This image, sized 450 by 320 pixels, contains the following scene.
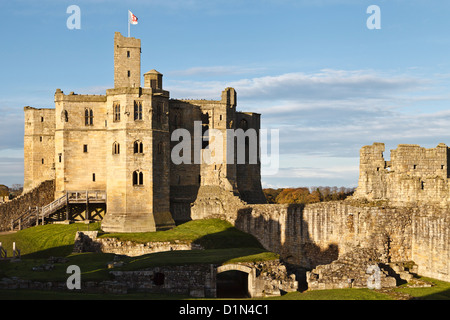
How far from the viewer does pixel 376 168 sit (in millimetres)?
41062

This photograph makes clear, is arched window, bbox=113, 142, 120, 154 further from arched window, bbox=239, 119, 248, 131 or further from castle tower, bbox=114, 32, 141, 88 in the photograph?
arched window, bbox=239, 119, 248, 131

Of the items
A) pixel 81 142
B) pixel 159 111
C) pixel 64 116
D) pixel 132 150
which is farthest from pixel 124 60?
pixel 132 150

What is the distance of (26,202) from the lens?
220 feet

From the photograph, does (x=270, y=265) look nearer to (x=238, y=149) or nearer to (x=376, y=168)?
(x=376, y=168)

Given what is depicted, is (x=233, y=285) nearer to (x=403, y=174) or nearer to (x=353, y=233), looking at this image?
(x=353, y=233)

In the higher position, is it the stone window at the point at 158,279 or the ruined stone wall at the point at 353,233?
the ruined stone wall at the point at 353,233

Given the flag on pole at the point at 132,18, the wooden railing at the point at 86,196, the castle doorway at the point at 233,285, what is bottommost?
the castle doorway at the point at 233,285

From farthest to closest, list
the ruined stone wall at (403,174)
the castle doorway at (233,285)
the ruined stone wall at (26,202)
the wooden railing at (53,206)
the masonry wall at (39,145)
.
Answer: the masonry wall at (39,145), the ruined stone wall at (26,202), the wooden railing at (53,206), the castle doorway at (233,285), the ruined stone wall at (403,174)

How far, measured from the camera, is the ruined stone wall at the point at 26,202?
6512cm

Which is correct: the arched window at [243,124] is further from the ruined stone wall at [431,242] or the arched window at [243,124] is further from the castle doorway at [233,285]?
the ruined stone wall at [431,242]

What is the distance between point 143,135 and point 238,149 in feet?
45.6

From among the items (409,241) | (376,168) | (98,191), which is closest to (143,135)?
(98,191)

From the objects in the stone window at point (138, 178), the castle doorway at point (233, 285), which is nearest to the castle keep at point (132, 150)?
the stone window at point (138, 178)

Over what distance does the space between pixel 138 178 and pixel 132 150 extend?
2.67 metres
